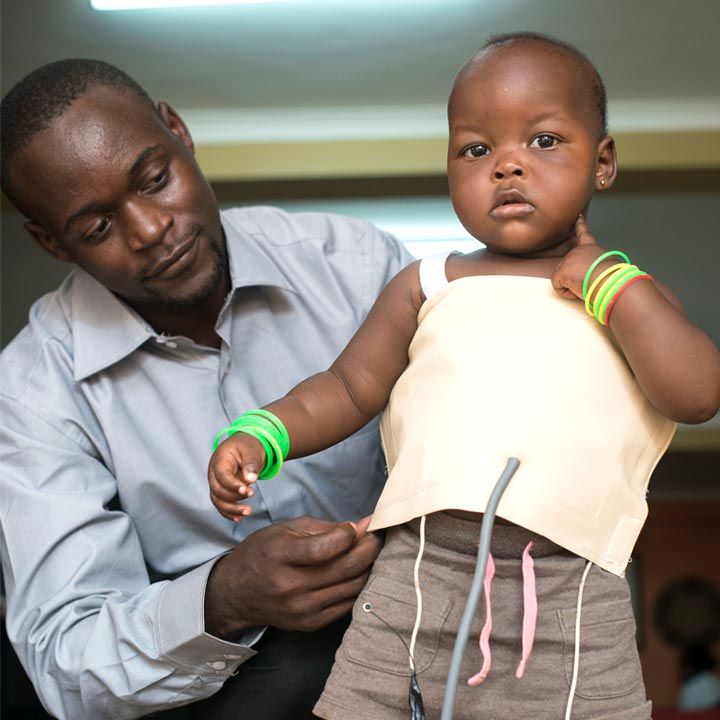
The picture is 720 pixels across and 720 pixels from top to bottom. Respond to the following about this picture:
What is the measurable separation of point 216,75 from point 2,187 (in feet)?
6.67

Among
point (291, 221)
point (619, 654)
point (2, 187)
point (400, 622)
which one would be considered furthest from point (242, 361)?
point (619, 654)

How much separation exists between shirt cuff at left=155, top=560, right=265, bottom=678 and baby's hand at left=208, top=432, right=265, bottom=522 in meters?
0.33

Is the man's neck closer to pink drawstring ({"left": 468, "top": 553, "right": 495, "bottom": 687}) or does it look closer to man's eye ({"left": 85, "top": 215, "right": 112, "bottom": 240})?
man's eye ({"left": 85, "top": 215, "right": 112, "bottom": 240})

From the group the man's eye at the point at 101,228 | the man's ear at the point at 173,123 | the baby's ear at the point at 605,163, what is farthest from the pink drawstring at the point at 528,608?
the man's ear at the point at 173,123

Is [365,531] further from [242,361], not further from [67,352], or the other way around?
[67,352]

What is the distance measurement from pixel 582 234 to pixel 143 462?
0.86 m

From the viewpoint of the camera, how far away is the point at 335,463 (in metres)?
1.86

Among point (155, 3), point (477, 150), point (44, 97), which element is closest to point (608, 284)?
point (477, 150)

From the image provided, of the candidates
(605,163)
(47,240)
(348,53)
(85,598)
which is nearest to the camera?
(605,163)

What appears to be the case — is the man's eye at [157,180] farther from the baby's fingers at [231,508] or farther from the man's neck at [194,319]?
the baby's fingers at [231,508]

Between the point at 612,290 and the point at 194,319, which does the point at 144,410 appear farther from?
the point at 612,290

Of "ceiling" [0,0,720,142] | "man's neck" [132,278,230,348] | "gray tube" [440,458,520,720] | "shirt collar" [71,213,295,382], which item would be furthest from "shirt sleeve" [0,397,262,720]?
"ceiling" [0,0,720,142]

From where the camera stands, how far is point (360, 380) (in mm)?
1384

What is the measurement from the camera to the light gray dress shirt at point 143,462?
1.64 metres
